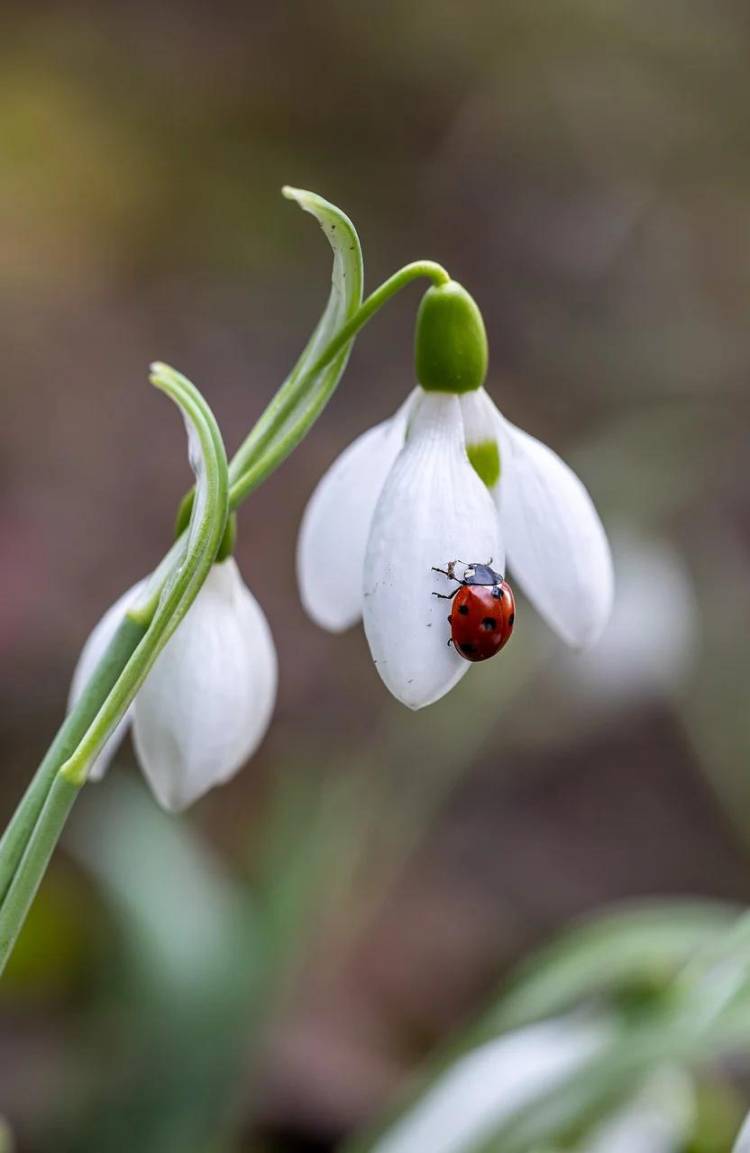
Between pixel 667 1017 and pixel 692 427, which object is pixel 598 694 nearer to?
pixel 692 427

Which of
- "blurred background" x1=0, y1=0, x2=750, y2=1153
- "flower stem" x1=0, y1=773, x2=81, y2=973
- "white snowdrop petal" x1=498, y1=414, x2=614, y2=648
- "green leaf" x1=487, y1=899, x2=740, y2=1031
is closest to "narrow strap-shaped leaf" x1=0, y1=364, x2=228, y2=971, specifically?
"flower stem" x1=0, y1=773, x2=81, y2=973

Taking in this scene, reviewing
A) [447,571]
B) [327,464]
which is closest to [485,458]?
[447,571]

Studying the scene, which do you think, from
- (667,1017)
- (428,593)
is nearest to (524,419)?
(667,1017)

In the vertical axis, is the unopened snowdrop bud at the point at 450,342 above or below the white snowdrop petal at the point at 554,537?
above

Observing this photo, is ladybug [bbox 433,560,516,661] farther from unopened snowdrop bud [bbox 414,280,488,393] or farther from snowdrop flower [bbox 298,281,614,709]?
unopened snowdrop bud [bbox 414,280,488,393]

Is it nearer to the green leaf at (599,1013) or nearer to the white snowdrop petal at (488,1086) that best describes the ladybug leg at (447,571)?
the green leaf at (599,1013)

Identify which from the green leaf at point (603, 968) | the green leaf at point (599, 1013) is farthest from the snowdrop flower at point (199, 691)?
the green leaf at point (603, 968)
